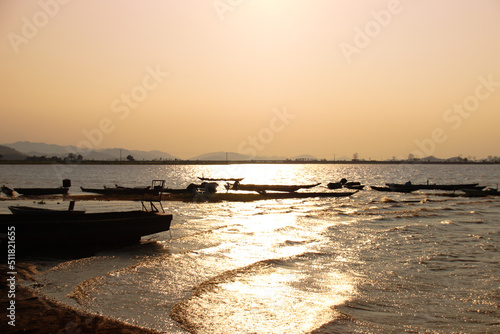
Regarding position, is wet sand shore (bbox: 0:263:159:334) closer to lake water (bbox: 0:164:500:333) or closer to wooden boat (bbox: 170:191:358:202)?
lake water (bbox: 0:164:500:333)

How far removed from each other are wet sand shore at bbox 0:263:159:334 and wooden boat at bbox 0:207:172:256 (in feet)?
22.6

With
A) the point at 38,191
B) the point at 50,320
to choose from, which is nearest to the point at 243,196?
the point at 38,191

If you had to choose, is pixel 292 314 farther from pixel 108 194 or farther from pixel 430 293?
pixel 108 194

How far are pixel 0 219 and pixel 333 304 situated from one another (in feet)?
50.0

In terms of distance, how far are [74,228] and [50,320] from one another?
10.0 meters

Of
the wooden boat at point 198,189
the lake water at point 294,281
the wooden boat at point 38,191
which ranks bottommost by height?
the lake water at point 294,281

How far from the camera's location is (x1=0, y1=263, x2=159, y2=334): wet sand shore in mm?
8875

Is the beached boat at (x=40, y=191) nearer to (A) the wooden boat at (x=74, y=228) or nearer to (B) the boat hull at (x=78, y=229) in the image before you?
(A) the wooden boat at (x=74, y=228)

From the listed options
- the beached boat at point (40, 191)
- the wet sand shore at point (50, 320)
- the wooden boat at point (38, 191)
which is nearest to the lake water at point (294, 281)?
the wet sand shore at point (50, 320)

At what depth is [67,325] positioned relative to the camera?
9195 millimetres

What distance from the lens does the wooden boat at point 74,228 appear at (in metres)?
17.8

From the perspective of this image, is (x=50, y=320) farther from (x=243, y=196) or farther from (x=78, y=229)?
(x=243, y=196)

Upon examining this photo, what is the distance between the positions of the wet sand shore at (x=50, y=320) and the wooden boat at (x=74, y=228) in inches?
271

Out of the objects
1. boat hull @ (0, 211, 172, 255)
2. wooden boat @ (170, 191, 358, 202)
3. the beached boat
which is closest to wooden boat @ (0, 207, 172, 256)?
boat hull @ (0, 211, 172, 255)
